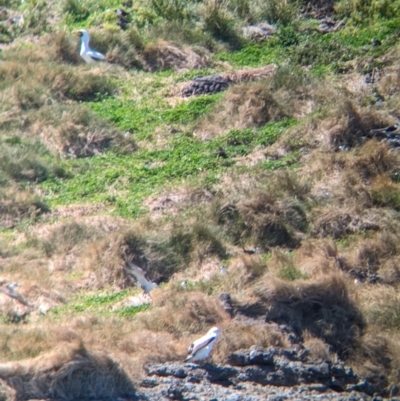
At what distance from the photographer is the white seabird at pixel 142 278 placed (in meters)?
15.0

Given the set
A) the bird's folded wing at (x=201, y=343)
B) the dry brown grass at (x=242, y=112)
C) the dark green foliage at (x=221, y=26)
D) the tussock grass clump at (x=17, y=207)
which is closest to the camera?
the bird's folded wing at (x=201, y=343)

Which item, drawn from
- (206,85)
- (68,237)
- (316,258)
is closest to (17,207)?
(68,237)

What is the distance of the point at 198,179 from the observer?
60.2 feet

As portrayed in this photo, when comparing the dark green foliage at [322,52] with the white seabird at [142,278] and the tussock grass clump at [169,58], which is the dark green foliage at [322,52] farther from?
the white seabird at [142,278]

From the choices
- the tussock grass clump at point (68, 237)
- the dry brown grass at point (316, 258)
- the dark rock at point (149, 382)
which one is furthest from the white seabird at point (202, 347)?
the tussock grass clump at point (68, 237)

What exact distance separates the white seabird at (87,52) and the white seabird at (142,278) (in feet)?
22.7

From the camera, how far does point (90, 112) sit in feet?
66.4

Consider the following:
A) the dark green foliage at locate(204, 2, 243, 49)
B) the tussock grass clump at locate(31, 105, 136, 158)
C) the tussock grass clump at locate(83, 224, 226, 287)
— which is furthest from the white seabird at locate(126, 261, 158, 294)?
the dark green foliage at locate(204, 2, 243, 49)

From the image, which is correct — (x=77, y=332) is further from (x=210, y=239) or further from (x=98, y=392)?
(x=210, y=239)

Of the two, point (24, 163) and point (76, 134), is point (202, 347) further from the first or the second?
point (76, 134)

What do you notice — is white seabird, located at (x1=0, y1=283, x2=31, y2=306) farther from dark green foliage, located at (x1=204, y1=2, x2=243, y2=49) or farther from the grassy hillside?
dark green foliage, located at (x1=204, y1=2, x2=243, y2=49)

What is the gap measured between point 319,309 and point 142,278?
2.06 metres

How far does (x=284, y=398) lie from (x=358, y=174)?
6.05m

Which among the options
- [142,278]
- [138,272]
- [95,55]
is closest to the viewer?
[142,278]
